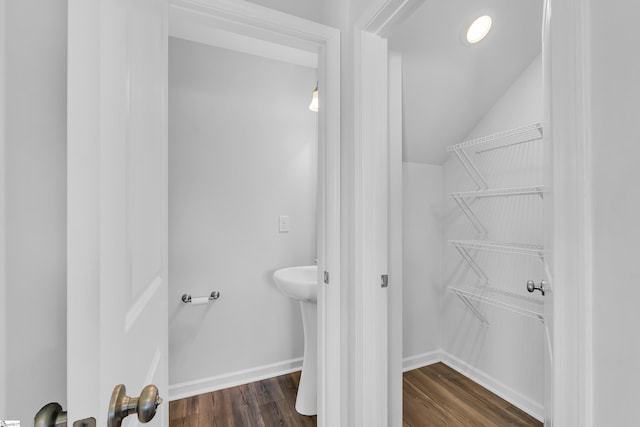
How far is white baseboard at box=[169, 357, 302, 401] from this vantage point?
1873 mm

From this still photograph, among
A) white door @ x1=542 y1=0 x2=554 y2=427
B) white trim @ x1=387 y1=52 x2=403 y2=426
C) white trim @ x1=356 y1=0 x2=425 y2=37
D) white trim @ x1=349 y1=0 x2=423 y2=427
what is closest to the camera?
white door @ x1=542 y1=0 x2=554 y2=427

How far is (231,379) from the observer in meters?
2.01

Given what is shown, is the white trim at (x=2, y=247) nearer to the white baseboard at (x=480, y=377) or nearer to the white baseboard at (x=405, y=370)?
the white baseboard at (x=405, y=370)

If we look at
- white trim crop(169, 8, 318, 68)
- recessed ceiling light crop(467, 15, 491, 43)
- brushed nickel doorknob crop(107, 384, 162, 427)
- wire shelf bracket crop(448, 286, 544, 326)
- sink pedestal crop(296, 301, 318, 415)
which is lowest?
sink pedestal crop(296, 301, 318, 415)

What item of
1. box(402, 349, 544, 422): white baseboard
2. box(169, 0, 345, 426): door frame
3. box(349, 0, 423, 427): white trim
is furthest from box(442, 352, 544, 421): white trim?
box(169, 0, 345, 426): door frame

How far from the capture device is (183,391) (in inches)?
73.9

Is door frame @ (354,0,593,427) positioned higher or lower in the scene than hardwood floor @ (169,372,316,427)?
higher

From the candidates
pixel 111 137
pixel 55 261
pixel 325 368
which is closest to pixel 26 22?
pixel 111 137

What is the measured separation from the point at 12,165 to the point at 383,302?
117 cm

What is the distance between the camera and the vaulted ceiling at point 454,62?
1421 millimetres

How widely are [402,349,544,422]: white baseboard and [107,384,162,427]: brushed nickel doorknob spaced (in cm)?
210

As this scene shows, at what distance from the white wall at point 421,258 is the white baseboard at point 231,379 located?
2.88 ft

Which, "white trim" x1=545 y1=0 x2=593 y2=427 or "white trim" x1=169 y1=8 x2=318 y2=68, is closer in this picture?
"white trim" x1=545 y1=0 x2=593 y2=427

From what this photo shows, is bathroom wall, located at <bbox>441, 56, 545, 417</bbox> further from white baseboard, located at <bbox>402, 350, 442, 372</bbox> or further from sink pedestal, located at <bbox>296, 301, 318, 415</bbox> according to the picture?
sink pedestal, located at <bbox>296, 301, 318, 415</bbox>
